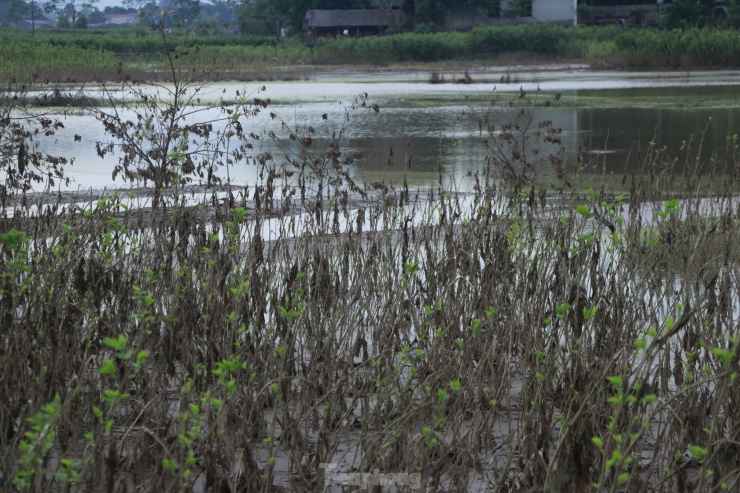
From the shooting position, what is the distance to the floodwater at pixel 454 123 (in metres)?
13.2

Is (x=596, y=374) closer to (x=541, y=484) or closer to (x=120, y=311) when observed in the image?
(x=541, y=484)

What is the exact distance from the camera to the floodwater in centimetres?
1317

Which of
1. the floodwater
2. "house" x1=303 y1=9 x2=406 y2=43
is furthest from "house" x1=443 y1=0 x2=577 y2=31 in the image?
the floodwater

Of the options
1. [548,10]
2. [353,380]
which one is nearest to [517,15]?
[548,10]

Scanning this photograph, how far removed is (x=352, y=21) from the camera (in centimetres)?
7231

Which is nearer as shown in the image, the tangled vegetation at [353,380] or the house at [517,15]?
the tangled vegetation at [353,380]

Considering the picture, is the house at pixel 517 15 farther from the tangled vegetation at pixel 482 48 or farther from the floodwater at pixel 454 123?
the floodwater at pixel 454 123

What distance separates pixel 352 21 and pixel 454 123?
5732 cm

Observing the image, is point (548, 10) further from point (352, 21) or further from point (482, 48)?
point (482, 48)

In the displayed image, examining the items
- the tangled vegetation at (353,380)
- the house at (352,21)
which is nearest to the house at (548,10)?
the house at (352,21)

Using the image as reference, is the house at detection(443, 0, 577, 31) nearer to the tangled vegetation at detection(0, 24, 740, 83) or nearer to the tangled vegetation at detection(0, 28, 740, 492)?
the tangled vegetation at detection(0, 24, 740, 83)

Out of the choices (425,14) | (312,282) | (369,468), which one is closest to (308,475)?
(369,468)

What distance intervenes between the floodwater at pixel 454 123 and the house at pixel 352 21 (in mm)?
34627

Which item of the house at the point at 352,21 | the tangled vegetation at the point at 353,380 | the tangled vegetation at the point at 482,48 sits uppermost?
the house at the point at 352,21
